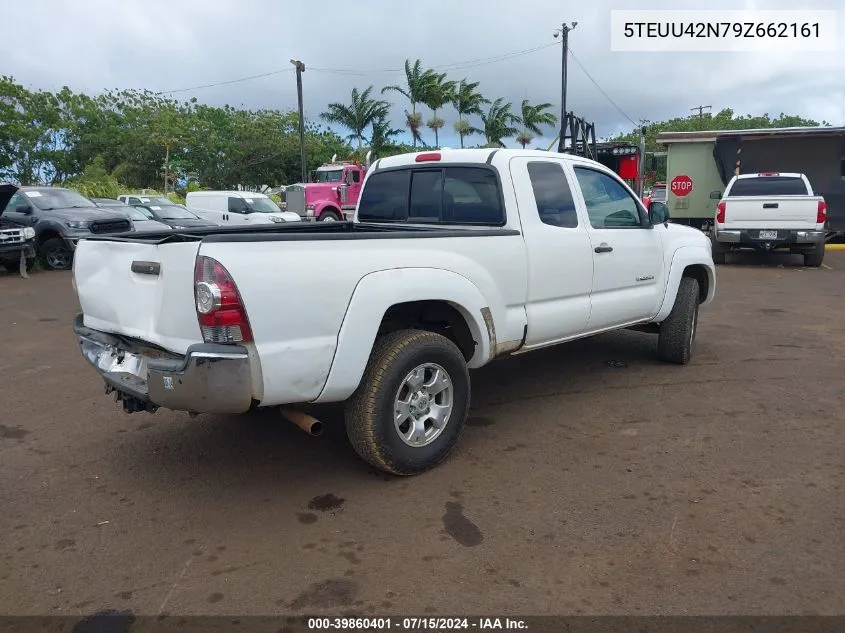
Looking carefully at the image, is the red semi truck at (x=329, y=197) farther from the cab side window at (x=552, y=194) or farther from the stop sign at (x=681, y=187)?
the cab side window at (x=552, y=194)

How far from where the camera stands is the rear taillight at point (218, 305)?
2.94 meters

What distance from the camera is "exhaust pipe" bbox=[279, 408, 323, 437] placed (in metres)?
3.38

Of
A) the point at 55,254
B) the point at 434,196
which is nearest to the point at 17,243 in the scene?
the point at 55,254

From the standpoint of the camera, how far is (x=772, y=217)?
12.9 meters

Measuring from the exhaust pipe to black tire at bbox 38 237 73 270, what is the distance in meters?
12.6

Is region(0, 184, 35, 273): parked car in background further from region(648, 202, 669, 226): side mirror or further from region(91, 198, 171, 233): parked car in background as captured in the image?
region(648, 202, 669, 226): side mirror

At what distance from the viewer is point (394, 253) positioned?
3.54 meters

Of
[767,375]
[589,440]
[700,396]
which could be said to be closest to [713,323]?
[767,375]

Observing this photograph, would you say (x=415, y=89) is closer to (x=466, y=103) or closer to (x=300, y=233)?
(x=466, y=103)

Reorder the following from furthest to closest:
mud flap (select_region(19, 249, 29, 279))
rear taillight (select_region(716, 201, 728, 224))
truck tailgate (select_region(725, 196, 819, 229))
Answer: rear taillight (select_region(716, 201, 728, 224)), mud flap (select_region(19, 249, 29, 279)), truck tailgate (select_region(725, 196, 819, 229))

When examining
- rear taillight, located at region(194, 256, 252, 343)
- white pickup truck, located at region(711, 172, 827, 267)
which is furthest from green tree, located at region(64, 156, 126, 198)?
rear taillight, located at region(194, 256, 252, 343)

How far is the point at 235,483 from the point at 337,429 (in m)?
0.97

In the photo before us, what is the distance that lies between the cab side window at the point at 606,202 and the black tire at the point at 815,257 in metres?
9.37

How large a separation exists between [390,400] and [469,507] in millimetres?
669
